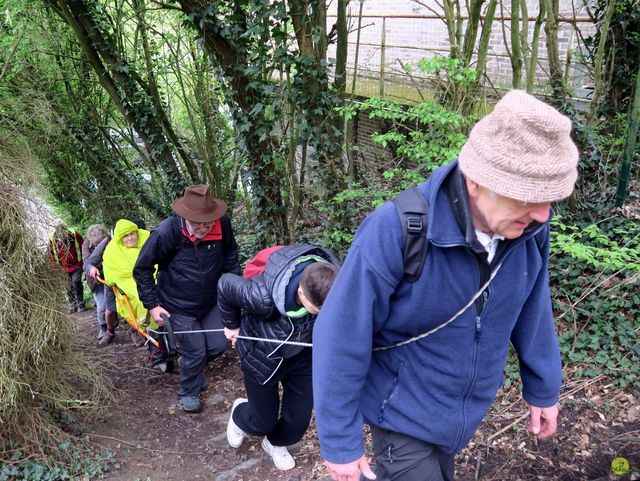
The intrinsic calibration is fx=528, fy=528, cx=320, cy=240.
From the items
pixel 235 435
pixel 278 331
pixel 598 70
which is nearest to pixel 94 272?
pixel 235 435

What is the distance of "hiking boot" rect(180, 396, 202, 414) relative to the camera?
16.2ft

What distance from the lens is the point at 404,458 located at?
6.77ft

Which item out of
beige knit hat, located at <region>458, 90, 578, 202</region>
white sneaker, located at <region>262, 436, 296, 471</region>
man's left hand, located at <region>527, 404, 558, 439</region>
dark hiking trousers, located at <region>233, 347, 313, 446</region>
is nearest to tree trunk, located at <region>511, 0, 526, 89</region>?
dark hiking trousers, located at <region>233, 347, 313, 446</region>

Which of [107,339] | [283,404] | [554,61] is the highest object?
[554,61]

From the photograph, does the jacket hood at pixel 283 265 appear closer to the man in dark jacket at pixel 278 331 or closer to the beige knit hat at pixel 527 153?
the man in dark jacket at pixel 278 331

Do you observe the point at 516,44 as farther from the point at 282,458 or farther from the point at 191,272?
the point at 282,458

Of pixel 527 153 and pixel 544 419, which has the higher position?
pixel 527 153

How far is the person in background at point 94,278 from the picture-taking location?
21.9 ft

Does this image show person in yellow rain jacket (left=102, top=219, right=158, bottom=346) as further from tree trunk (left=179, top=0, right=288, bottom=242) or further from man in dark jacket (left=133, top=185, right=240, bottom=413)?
tree trunk (left=179, top=0, right=288, bottom=242)

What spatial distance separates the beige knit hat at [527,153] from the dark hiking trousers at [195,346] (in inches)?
152

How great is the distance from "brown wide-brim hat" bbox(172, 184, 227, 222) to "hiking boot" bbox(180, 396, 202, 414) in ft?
5.78

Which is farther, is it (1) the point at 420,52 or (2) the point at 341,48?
(1) the point at 420,52

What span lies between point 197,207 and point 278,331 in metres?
1.63

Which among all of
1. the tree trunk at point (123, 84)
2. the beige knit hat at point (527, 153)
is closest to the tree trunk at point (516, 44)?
the beige knit hat at point (527, 153)
